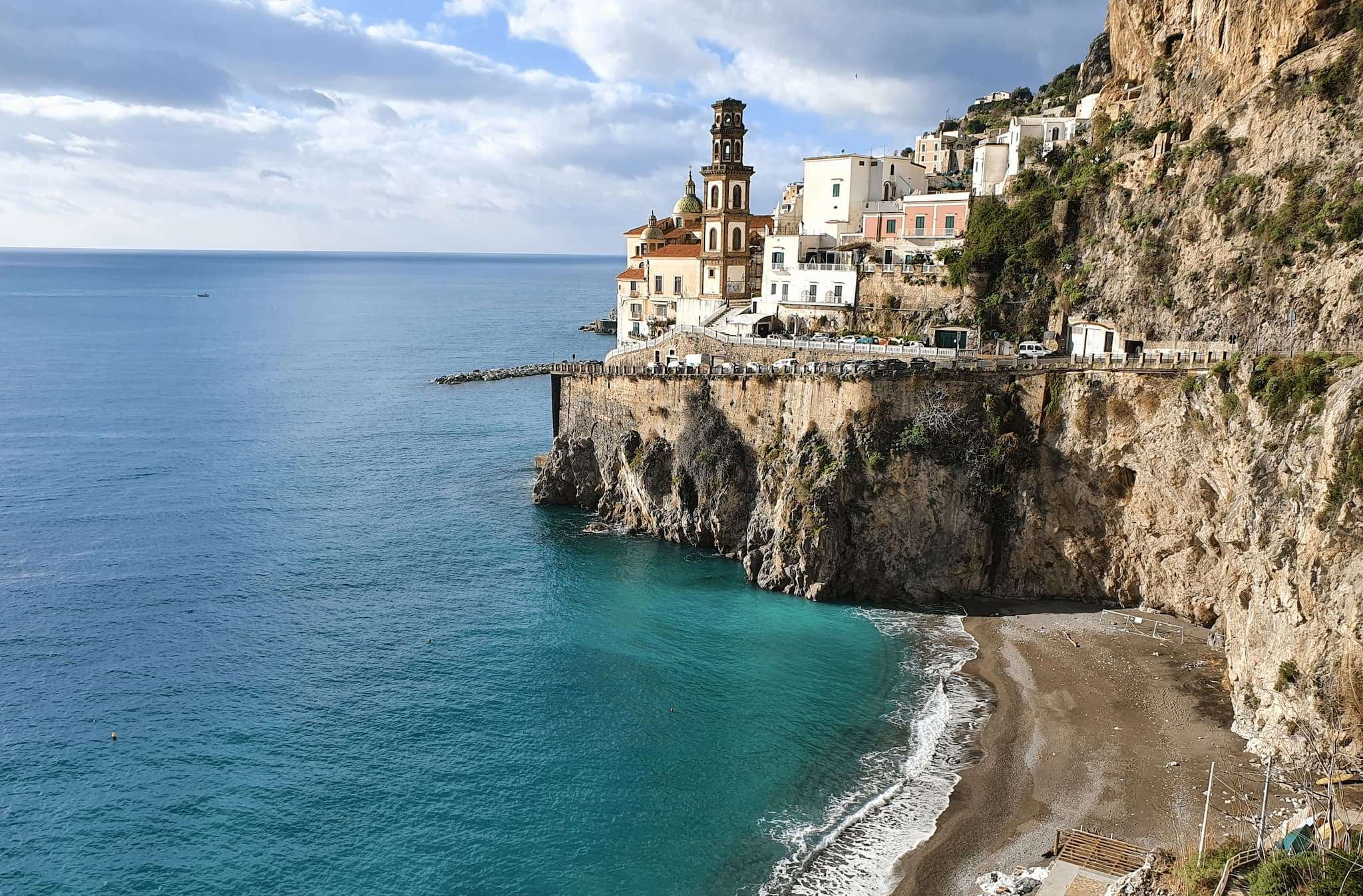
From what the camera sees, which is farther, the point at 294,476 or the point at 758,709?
the point at 294,476

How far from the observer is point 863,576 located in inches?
1845

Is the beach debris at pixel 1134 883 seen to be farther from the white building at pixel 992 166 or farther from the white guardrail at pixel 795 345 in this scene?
the white building at pixel 992 166

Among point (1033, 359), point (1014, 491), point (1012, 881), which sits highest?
point (1033, 359)

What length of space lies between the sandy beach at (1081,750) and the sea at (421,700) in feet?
4.64

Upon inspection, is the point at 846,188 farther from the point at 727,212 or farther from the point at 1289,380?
the point at 1289,380

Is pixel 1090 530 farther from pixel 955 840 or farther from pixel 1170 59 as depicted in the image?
pixel 1170 59

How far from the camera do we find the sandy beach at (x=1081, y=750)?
29000 millimetres

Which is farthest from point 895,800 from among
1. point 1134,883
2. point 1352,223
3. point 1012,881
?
point 1352,223

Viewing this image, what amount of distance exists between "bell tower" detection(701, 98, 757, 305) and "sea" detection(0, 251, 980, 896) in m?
22.8

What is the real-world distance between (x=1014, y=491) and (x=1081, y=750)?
15.0 meters

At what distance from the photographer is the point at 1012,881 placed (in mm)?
27297

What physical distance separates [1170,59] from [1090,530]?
27710 millimetres

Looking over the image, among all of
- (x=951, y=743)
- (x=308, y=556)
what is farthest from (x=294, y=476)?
(x=951, y=743)

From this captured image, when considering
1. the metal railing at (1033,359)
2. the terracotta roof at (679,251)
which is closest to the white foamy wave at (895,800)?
the metal railing at (1033,359)
